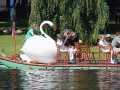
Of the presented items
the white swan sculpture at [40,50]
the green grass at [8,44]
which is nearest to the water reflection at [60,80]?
the white swan sculpture at [40,50]

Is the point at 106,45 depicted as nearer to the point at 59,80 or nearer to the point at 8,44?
the point at 59,80

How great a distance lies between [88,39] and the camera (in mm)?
33062

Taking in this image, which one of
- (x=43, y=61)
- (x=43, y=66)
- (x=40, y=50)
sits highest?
(x=40, y=50)

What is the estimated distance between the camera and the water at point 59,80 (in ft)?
66.9

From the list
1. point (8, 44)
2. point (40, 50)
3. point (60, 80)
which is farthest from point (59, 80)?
point (8, 44)

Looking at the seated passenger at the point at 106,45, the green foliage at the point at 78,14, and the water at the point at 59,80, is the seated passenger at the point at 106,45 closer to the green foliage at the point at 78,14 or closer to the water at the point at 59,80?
the water at the point at 59,80

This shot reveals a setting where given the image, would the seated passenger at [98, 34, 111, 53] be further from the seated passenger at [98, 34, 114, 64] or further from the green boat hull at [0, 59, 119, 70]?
the green boat hull at [0, 59, 119, 70]

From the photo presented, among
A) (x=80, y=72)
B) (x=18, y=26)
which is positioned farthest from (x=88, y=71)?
(x=18, y=26)

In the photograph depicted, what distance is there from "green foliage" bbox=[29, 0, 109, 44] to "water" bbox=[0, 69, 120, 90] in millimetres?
7663

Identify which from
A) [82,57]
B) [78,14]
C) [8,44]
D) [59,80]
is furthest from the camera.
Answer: [8,44]

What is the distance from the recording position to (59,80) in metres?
22.3

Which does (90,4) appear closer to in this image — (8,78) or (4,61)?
(4,61)

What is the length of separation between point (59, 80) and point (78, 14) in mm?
10967

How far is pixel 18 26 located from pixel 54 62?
64.8 ft
